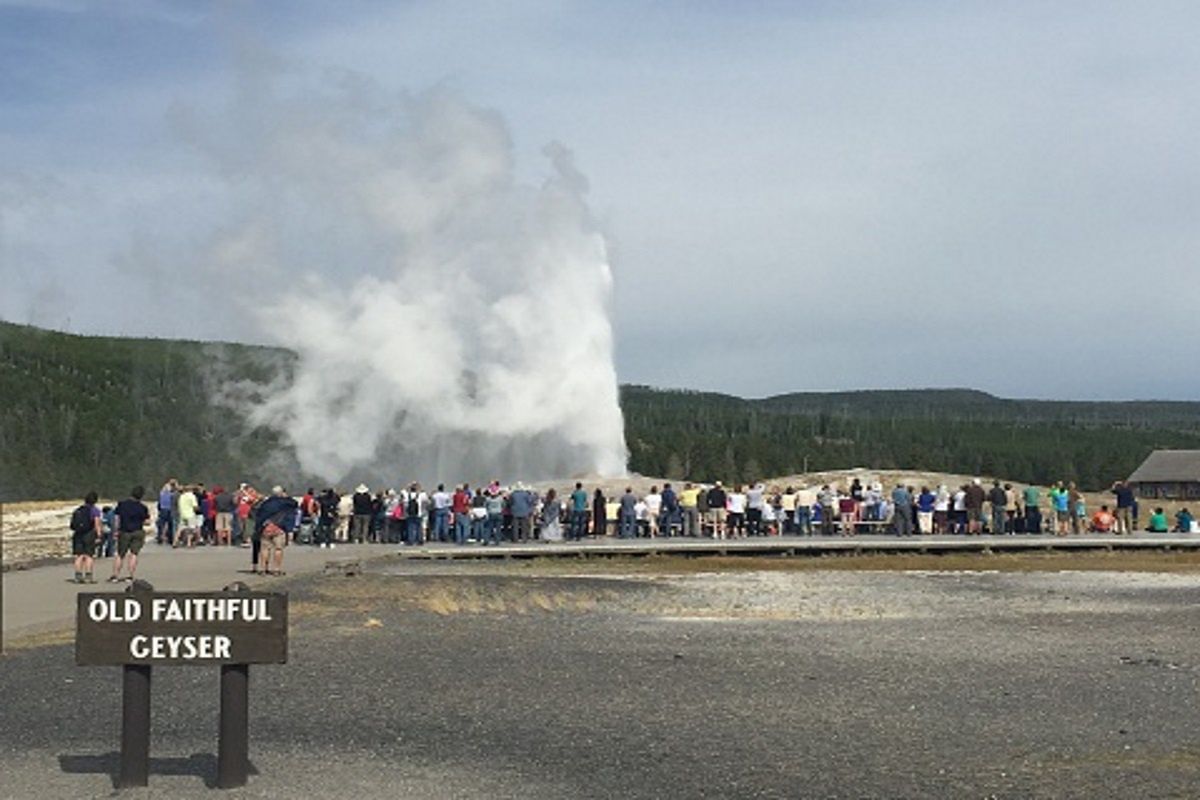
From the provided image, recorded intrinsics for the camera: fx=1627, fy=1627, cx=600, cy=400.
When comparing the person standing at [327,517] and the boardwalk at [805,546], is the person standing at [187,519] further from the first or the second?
the boardwalk at [805,546]

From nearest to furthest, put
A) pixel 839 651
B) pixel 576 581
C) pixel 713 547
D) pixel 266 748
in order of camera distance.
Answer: pixel 266 748
pixel 839 651
pixel 576 581
pixel 713 547

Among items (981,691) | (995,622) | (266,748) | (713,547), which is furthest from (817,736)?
(713,547)

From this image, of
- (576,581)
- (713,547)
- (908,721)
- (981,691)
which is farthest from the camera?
(713,547)

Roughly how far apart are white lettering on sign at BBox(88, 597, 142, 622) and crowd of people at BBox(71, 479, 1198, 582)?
85.0ft

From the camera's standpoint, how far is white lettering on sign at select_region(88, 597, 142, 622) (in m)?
9.01

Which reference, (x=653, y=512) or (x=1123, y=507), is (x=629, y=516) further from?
(x=1123, y=507)

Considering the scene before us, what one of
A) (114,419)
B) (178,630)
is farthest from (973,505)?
(114,419)

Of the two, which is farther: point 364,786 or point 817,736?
point 817,736

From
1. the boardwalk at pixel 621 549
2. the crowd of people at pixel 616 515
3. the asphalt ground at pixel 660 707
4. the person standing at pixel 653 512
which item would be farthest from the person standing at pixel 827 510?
the asphalt ground at pixel 660 707

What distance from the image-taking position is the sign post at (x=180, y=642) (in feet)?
29.5

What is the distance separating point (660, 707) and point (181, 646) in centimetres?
456

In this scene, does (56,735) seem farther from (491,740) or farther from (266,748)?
(491,740)

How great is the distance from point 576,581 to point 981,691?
13591mm

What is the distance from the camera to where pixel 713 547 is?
34062 mm
